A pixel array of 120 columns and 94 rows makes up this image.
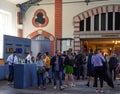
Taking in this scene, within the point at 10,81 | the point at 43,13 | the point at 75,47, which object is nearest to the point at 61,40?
the point at 75,47

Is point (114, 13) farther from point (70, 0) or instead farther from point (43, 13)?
point (43, 13)

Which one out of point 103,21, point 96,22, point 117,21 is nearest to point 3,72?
point 96,22

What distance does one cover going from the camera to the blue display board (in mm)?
21312

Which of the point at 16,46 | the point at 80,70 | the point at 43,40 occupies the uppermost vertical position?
the point at 43,40

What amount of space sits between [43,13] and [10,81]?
38.6 ft

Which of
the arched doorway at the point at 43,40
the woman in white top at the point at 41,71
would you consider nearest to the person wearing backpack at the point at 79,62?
the woman in white top at the point at 41,71

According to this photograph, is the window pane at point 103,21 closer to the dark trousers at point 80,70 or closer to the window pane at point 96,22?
the window pane at point 96,22

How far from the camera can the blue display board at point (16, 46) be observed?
21.3 m

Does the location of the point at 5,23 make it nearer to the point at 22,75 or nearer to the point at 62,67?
the point at 22,75

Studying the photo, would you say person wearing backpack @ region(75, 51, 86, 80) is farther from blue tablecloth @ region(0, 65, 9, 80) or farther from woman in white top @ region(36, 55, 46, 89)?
woman in white top @ region(36, 55, 46, 89)

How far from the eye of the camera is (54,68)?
1523 centimetres

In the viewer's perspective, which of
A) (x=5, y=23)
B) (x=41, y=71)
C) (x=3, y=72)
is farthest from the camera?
(x=5, y=23)

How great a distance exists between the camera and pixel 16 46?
23.3 meters

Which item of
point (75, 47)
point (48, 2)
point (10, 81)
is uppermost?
point (48, 2)
